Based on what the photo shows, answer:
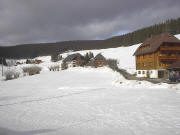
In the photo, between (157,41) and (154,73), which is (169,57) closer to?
(157,41)

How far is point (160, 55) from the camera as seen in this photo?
123ft

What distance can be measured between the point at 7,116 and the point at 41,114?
218 cm

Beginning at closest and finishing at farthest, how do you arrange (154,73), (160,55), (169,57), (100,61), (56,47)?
(160,55), (154,73), (169,57), (100,61), (56,47)

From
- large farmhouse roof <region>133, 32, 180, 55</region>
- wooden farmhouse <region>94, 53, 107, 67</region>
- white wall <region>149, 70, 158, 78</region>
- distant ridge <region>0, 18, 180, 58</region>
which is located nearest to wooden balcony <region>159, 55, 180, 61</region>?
large farmhouse roof <region>133, 32, 180, 55</region>

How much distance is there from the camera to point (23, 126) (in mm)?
8789

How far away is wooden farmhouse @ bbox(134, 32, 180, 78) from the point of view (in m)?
37.2

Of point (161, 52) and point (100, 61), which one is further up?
point (161, 52)

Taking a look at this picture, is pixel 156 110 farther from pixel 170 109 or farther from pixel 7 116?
pixel 7 116

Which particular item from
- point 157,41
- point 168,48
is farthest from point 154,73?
point 157,41

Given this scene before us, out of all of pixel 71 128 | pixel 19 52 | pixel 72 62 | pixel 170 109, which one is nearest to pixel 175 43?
pixel 170 109

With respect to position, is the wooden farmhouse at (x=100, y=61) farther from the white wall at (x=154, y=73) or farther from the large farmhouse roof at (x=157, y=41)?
the white wall at (x=154, y=73)

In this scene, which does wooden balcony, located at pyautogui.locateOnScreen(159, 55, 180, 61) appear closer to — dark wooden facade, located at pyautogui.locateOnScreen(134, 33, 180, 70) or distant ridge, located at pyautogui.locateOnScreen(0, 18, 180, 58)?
dark wooden facade, located at pyautogui.locateOnScreen(134, 33, 180, 70)

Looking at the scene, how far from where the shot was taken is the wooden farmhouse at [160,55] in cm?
3725

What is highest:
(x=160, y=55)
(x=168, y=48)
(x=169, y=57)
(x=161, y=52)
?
(x=168, y=48)
